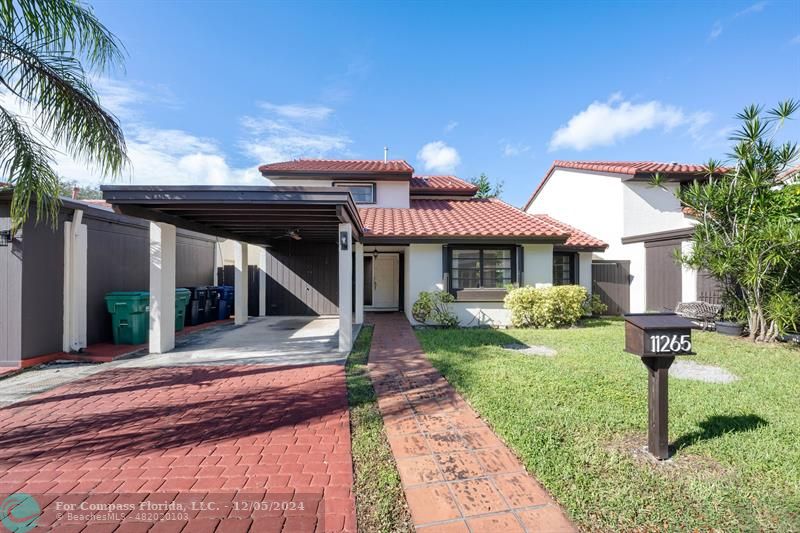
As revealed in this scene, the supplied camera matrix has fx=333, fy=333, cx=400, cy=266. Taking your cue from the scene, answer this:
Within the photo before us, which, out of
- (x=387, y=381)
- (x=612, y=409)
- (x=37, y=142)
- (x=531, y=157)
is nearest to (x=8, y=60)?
(x=37, y=142)

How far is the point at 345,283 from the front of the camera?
7129 mm

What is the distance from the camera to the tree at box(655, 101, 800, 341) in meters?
7.52

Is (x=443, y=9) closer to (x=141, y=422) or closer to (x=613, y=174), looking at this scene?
(x=613, y=174)

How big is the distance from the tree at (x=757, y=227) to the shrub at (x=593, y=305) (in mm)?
3484

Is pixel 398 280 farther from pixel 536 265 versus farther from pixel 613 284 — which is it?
pixel 613 284

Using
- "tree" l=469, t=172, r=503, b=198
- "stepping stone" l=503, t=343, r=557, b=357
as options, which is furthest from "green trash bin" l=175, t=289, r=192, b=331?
"tree" l=469, t=172, r=503, b=198

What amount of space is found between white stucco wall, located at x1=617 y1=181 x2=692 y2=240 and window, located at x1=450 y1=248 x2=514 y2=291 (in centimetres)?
612

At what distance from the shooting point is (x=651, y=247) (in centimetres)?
1218

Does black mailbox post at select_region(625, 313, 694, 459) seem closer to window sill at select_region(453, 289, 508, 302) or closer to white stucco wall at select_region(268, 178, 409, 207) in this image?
window sill at select_region(453, 289, 508, 302)

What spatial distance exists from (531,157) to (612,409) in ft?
81.5

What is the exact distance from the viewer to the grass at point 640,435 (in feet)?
8.08

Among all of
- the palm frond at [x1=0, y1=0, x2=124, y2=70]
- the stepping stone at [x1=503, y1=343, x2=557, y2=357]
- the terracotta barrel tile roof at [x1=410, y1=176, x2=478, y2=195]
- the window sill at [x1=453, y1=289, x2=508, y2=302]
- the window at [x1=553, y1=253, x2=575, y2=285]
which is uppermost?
the terracotta barrel tile roof at [x1=410, y1=176, x2=478, y2=195]

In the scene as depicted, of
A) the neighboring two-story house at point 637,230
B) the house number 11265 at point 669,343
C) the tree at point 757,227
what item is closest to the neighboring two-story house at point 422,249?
the neighboring two-story house at point 637,230

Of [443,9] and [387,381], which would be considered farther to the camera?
[443,9]
